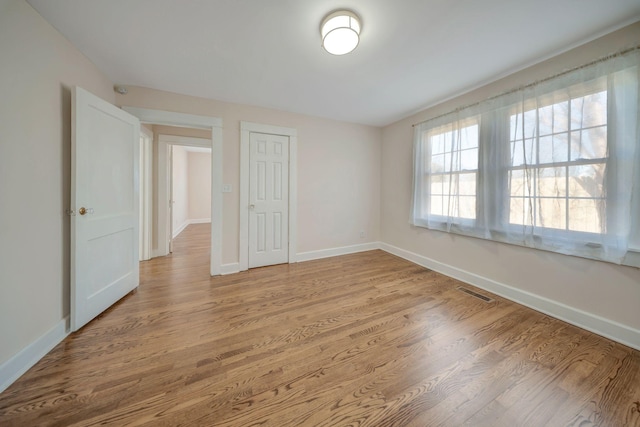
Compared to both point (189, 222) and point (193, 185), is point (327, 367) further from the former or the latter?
point (193, 185)

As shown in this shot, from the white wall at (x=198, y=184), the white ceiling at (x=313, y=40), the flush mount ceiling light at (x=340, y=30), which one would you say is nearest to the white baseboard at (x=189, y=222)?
the white wall at (x=198, y=184)

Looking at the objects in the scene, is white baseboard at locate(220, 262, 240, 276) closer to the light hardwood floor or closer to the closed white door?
the closed white door

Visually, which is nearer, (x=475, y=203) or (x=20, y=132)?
(x=20, y=132)

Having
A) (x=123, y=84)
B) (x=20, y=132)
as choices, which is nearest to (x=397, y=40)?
(x=20, y=132)

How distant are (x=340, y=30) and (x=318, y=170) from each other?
7.33 ft

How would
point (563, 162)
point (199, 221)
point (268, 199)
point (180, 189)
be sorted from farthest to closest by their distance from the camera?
point (199, 221), point (180, 189), point (268, 199), point (563, 162)

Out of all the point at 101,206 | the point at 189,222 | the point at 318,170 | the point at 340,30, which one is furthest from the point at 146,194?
the point at 189,222

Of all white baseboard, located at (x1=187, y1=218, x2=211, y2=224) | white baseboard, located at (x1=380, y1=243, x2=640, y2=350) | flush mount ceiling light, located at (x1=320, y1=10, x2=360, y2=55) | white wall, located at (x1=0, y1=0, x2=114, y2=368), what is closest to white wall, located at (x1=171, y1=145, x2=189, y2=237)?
white baseboard, located at (x1=187, y1=218, x2=211, y2=224)

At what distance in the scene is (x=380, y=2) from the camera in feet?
4.87

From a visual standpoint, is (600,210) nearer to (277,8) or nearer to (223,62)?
(277,8)

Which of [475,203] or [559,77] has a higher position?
[559,77]

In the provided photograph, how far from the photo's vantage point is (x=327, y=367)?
1.42 m

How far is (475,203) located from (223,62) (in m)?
3.27

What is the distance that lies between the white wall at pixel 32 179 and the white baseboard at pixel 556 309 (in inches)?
160
